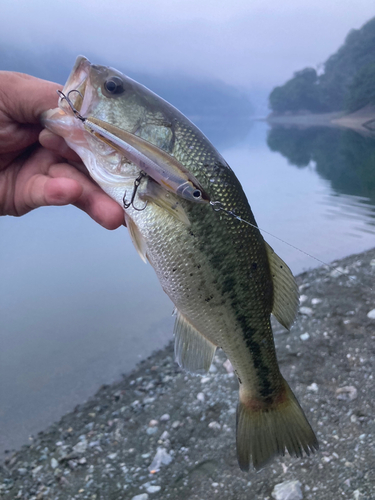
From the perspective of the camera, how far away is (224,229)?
1196 mm

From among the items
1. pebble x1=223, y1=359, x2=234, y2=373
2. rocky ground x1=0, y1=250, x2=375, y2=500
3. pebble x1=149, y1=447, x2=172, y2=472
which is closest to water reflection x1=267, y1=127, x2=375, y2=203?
rocky ground x1=0, y1=250, x2=375, y2=500

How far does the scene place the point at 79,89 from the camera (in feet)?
4.12

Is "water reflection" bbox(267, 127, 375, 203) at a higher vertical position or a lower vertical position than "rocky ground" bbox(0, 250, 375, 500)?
higher

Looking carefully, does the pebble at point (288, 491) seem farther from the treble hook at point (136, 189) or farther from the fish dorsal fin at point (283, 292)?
the treble hook at point (136, 189)

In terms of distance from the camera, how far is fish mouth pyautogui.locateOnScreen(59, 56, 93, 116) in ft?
4.05

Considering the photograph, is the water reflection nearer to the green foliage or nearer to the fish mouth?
the green foliage

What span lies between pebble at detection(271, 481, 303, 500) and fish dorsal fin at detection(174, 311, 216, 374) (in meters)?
1.03

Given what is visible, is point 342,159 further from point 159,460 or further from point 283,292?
point 283,292

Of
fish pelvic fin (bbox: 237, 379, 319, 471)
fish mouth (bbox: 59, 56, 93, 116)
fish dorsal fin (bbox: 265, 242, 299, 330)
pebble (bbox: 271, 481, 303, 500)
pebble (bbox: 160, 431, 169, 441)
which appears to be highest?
fish mouth (bbox: 59, 56, 93, 116)

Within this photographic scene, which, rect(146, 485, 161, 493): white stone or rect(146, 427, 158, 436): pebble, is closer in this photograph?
rect(146, 485, 161, 493): white stone

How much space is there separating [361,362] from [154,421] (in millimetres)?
1656

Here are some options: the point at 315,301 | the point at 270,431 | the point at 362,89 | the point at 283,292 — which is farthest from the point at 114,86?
the point at 362,89

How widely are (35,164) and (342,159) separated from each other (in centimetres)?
1790

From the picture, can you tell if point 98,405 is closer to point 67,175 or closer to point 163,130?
point 67,175
